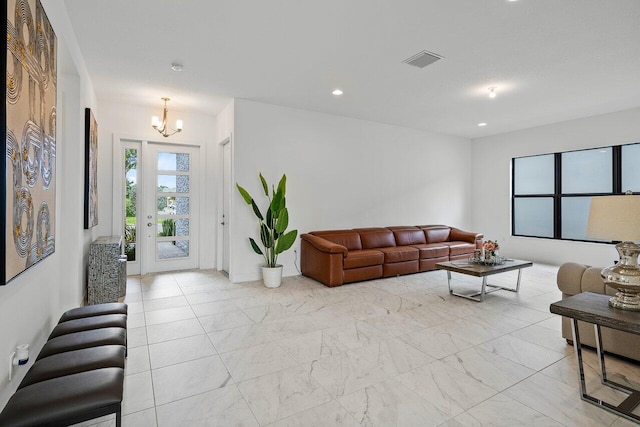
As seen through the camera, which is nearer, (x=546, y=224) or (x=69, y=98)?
(x=69, y=98)

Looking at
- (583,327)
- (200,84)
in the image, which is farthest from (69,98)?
(583,327)

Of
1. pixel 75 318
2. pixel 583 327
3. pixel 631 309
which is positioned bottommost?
pixel 583 327

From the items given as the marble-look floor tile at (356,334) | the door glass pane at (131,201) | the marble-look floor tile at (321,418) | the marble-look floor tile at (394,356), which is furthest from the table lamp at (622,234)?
the door glass pane at (131,201)

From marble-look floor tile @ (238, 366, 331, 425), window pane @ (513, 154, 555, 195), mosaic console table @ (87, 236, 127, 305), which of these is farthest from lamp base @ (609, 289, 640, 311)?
window pane @ (513, 154, 555, 195)

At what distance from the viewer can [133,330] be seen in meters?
3.22

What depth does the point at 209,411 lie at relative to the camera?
1988 mm

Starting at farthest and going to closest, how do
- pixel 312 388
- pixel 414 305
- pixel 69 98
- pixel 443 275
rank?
1. pixel 443 275
2. pixel 414 305
3. pixel 69 98
4. pixel 312 388

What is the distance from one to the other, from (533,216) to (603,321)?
19.0 ft

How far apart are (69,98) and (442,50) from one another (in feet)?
12.9

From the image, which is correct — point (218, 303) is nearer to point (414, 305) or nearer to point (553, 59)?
point (414, 305)

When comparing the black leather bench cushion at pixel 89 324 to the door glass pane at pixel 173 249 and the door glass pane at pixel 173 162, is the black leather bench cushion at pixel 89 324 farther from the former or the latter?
the door glass pane at pixel 173 162

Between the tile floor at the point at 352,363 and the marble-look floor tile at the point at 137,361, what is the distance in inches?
0.6

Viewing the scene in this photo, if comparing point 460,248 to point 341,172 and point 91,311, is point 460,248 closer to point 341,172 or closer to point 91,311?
point 341,172

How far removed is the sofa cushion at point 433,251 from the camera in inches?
230
